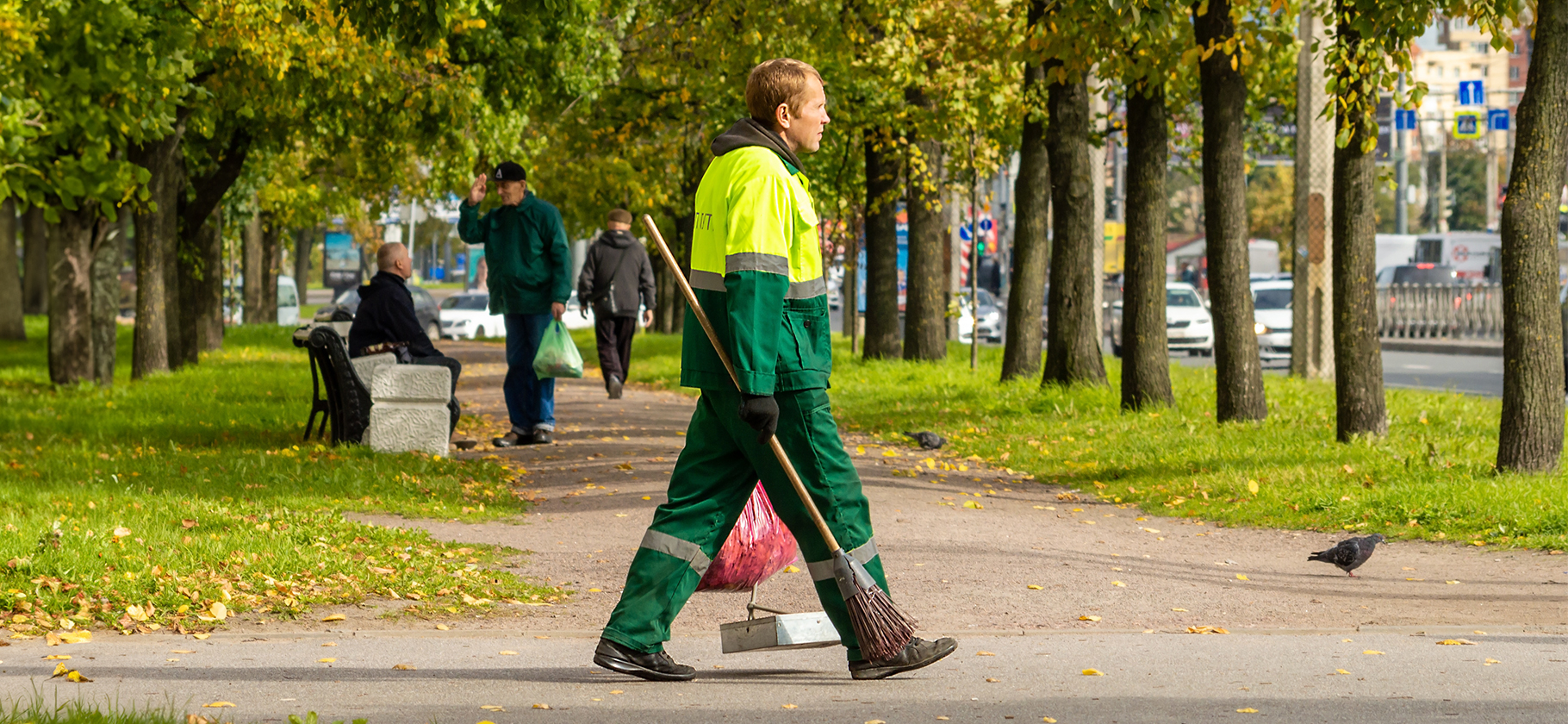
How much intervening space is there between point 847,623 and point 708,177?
1363 mm

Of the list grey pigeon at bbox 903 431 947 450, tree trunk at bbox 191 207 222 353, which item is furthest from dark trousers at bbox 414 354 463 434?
tree trunk at bbox 191 207 222 353

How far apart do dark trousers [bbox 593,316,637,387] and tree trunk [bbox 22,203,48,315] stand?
19949mm

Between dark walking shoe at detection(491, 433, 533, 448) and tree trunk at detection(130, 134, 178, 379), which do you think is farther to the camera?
tree trunk at detection(130, 134, 178, 379)

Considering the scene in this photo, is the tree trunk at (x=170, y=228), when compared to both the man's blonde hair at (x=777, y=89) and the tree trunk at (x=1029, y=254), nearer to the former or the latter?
the tree trunk at (x=1029, y=254)

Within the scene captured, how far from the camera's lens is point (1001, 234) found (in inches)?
2630

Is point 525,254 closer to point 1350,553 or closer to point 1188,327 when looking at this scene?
point 1350,553

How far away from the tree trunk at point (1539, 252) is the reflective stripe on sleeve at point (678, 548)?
5816 mm

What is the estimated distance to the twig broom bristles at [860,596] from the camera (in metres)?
4.77

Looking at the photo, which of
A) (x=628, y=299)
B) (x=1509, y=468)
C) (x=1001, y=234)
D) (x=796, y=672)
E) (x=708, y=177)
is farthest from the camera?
(x=1001, y=234)

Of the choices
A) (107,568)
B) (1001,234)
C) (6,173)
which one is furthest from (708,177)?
(1001,234)

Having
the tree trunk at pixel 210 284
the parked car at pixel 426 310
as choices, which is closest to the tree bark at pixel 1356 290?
the tree trunk at pixel 210 284

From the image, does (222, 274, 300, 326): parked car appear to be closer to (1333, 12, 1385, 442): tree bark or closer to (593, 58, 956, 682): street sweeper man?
(1333, 12, 1385, 442): tree bark

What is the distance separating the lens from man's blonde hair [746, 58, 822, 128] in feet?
16.1

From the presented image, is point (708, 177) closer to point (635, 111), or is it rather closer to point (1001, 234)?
point (635, 111)
